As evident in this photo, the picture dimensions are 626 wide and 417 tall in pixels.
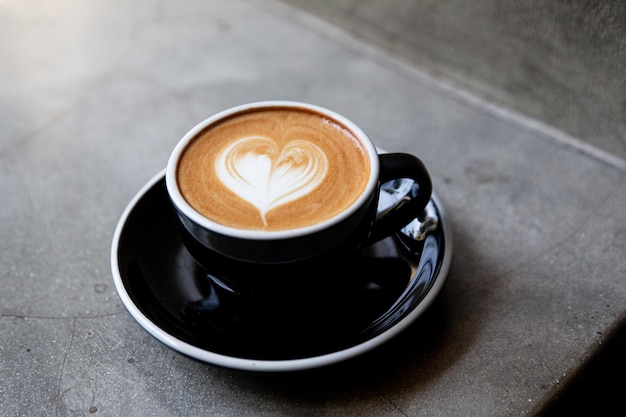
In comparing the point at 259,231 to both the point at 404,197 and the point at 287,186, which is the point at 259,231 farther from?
the point at 404,197

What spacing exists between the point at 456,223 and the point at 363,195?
0.27m

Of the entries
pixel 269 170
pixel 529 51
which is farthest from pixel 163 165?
pixel 529 51

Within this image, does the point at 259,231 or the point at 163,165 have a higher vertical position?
the point at 259,231

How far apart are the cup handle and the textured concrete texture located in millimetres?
409

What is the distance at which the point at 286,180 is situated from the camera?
0.64m

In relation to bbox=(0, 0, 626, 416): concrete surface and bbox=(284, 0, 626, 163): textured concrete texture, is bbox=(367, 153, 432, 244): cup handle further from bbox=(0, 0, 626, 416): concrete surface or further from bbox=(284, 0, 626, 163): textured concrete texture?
bbox=(284, 0, 626, 163): textured concrete texture

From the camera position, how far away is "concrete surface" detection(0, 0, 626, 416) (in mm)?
620

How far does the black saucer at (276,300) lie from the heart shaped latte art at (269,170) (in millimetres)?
86

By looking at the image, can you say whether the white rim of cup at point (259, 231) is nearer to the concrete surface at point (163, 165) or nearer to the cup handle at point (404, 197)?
the cup handle at point (404, 197)

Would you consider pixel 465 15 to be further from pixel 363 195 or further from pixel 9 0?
pixel 9 0

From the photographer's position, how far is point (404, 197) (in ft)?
2.22

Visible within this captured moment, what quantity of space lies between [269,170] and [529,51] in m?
0.54

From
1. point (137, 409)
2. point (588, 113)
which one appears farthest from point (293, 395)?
point (588, 113)

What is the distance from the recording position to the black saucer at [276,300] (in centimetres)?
57
